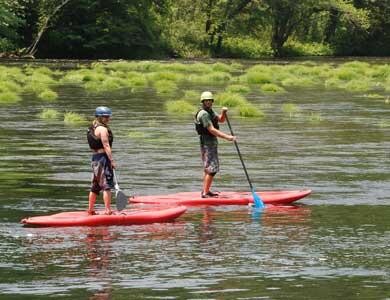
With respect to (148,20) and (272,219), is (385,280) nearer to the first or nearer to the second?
(272,219)

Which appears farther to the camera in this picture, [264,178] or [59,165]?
[59,165]

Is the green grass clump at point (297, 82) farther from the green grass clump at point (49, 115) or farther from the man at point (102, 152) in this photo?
the man at point (102, 152)

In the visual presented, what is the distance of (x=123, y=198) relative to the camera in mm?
15211

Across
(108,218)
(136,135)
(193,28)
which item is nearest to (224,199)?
(108,218)

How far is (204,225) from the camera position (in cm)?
1536

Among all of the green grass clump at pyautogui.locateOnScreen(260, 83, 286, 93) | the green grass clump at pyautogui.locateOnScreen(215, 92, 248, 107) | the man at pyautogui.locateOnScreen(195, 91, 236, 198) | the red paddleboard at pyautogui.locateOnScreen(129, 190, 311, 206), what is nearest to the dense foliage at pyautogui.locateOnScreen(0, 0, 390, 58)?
the green grass clump at pyautogui.locateOnScreen(260, 83, 286, 93)

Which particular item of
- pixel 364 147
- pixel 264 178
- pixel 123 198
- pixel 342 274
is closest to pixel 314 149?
pixel 364 147

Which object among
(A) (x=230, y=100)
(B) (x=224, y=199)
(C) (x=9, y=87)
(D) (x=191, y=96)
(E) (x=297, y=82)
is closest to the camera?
(B) (x=224, y=199)

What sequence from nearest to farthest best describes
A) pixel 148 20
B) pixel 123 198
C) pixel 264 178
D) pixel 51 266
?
pixel 51 266, pixel 123 198, pixel 264 178, pixel 148 20

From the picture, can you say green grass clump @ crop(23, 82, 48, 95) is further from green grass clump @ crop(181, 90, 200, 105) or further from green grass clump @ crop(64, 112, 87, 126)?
green grass clump @ crop(64, 112, 87, 126)

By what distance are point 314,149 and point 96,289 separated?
14101 millimetres

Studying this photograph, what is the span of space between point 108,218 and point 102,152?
0.93 metres

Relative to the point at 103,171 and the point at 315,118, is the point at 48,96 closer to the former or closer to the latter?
the point at 315,118

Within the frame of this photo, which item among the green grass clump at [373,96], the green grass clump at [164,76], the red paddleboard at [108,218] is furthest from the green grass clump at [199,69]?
the red paddleboard at [108,218]
